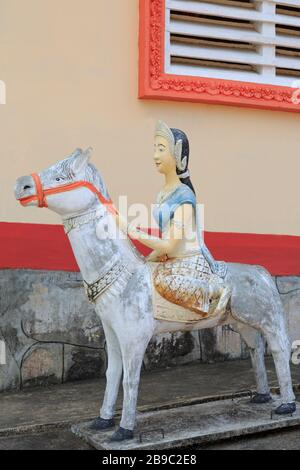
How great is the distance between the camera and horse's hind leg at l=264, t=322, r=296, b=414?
11.1 feet

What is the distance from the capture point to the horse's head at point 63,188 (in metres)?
2.98

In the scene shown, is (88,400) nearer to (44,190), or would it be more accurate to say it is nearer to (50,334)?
(50,334)

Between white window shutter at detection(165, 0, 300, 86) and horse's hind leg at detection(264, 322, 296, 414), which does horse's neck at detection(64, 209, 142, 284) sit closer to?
horse's hind leg at detection(264, 322, 296, 414)

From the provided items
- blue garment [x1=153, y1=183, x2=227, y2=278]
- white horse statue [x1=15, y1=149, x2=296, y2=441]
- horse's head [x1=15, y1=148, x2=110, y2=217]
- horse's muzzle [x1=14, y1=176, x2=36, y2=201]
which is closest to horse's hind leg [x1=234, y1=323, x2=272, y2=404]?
white horse statue [x1=15, y1=149, x2=296, y2=441]

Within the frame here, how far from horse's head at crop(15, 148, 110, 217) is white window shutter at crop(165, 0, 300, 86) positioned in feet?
6.90

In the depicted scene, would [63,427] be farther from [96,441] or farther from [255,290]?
[255,290]

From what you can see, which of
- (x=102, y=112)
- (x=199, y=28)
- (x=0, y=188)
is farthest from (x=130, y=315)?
(x=199, y=28)

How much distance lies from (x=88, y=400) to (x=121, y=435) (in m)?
1.04

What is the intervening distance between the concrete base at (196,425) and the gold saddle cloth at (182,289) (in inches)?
23.2

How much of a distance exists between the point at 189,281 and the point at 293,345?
254cm

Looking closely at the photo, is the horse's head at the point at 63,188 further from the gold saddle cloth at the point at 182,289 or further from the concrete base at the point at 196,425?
the concrete base at the point at 196,425

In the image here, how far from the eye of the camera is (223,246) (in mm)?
4953

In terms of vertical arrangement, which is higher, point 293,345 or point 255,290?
point 255,290

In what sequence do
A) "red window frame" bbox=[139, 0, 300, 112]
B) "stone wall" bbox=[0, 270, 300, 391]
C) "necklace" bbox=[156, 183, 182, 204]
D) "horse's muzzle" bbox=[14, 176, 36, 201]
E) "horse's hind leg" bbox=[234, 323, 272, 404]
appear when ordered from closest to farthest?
"horse's muzzle" bbox=[14, 176, 36, 201], "necklace" bbox=[156, 183, 182, 204], "horse's hind leg" bbox=[234, 323, 272, 404], "stone wall" bbox=[0, 270, 300, 391], "red window frame" bbox=[139, 0, 300, 112]
